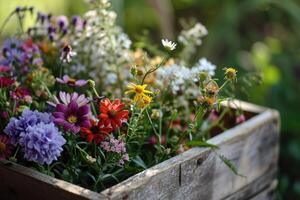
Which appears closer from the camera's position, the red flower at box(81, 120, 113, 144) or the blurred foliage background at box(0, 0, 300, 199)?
the red flower at box(81, 120, 113, 144)

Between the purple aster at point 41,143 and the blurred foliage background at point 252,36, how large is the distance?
86 centimetres

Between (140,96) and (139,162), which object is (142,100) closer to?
(140,96)

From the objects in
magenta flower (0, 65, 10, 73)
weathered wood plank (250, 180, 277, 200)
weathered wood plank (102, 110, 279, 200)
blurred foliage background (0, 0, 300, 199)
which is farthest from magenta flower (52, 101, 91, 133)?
blurred foliage background (0, 0, 300, 199)

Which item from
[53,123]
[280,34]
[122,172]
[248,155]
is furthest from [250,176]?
[280,34]

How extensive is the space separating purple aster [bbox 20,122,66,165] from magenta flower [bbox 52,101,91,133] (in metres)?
0.02

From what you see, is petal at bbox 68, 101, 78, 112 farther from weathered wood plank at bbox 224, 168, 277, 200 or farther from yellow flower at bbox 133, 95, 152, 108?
weathered wood plank at bbox 224, 168, 277, 200

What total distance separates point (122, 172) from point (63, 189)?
173mm

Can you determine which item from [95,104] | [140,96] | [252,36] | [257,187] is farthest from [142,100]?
[252,36]

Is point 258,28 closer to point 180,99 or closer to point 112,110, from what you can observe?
point 180,99

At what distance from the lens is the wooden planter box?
3.03 feet

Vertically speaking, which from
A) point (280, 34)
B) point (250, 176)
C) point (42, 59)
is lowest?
point (280, 34)

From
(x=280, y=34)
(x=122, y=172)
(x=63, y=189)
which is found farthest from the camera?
(x=280, y=34)

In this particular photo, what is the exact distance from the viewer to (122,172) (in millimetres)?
1055

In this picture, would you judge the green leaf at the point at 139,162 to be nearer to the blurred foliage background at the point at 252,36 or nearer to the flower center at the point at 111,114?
the flower center at the point at 111,114
